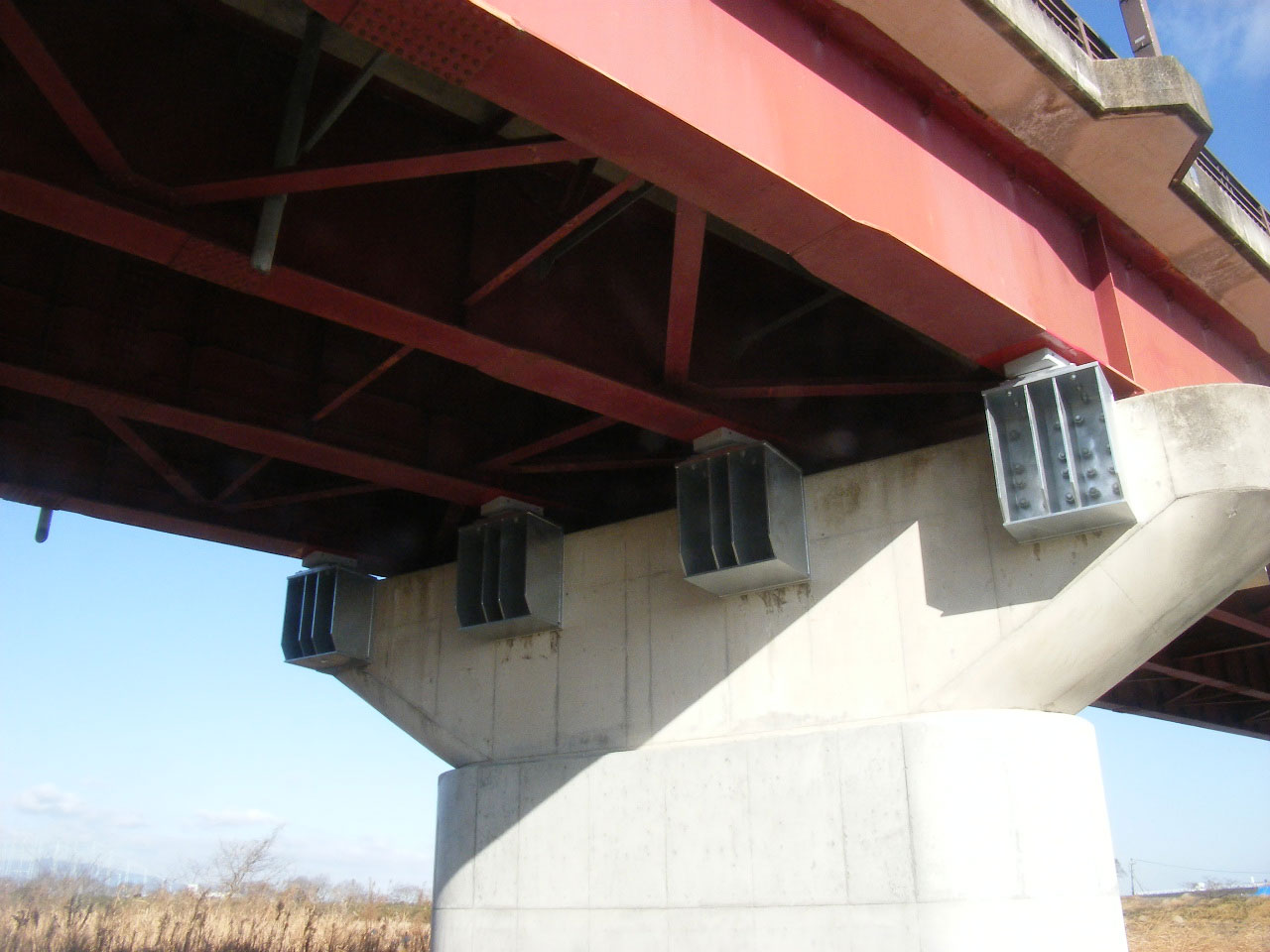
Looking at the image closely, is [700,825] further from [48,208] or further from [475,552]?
[48,208]

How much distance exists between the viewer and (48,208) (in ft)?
23.0

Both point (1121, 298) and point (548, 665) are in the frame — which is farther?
point (548, 665)

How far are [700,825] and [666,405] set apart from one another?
399 centimetres

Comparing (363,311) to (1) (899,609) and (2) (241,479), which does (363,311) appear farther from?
(1) (899,609)

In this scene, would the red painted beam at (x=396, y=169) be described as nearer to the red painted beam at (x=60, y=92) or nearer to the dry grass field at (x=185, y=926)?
the red painted beam at (x=60, y=92)

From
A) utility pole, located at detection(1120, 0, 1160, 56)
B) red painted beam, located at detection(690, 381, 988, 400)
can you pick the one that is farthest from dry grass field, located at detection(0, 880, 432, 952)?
utility pole, located at detection(1120, 0, 1160, 56)

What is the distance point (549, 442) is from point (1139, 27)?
268 inches

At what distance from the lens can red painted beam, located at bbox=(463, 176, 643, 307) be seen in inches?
296

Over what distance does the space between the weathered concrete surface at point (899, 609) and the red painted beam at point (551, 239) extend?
3811 millimetres

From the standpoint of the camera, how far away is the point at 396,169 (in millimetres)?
6895

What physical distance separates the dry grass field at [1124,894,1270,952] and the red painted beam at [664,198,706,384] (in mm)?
41652

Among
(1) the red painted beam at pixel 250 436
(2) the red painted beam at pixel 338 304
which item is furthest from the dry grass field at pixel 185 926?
(2) the red painted beam at pixel 338 304

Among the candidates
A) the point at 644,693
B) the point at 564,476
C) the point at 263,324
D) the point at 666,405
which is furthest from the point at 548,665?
the point at 263,324

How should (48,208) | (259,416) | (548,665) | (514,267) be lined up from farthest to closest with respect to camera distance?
1. (548,665)
2. (259,416)
3. (514,267)
4. (48,208)
